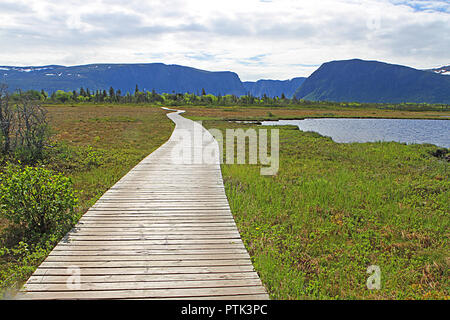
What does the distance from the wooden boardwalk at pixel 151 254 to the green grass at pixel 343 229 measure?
56 cm

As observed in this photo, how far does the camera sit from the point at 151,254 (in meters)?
4.59

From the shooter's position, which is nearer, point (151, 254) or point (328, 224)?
point (151, 254)

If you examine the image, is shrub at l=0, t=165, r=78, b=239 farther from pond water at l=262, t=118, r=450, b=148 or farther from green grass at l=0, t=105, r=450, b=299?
pond water at l=262, t=118, r=450, b=148

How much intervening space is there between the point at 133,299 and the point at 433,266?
5064 millimetres

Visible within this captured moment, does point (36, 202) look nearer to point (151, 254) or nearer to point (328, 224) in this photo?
point (151, 254)

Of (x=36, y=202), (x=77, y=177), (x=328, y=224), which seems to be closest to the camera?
(x=36, y=202)

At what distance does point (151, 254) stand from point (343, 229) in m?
4.31

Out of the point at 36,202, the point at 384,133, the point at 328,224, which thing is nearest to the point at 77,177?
the point at 36,202

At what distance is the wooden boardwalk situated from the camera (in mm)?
3703

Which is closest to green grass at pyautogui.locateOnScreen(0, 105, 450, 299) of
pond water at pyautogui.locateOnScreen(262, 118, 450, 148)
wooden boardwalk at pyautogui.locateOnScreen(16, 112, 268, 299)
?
wooden boardwalk at pyautogui.locateOnScreen(16, 112, 268, 299)

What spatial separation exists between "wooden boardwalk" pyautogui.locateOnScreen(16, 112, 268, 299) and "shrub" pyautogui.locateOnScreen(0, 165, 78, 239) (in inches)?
18.7

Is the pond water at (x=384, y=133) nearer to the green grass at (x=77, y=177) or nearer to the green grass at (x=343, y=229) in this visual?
the green grass at (x=343, y=229)

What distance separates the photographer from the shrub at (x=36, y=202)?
5.41 meters
